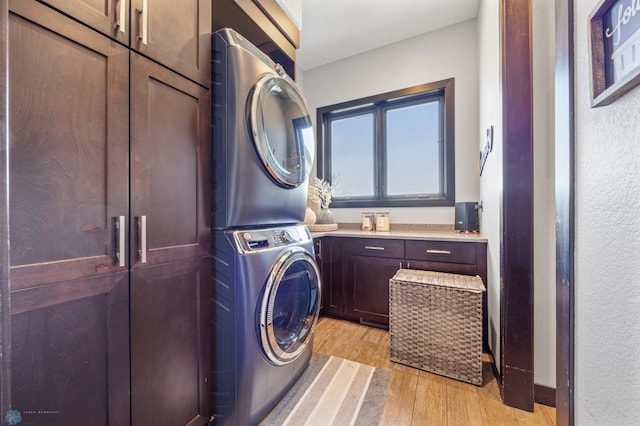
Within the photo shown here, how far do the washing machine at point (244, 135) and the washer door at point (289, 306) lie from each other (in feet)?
0.86

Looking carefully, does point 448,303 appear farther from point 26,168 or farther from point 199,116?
point 26,168

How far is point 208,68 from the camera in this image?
1134 millimetres

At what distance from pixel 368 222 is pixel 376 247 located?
527 millimetres

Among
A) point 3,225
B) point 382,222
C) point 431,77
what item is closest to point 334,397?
point 3,225

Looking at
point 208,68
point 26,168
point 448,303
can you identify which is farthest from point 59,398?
point 448,303

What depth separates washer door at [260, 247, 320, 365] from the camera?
1.19 meters

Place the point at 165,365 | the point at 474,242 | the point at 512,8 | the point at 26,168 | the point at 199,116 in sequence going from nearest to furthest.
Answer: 1. the point at 26,168
2. the point at 165,365
3. the point at 199,116
4. the point at 512,8
5. the point at 474,242

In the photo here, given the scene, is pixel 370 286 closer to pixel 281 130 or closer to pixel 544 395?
pixel 544 395

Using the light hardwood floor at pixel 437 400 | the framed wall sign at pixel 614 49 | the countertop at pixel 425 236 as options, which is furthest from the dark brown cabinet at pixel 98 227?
the countertop at pixel 425 236

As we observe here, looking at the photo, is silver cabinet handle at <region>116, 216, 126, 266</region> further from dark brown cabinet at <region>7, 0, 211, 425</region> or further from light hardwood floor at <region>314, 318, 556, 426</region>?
light hardwood floor at <region>314, 318, 556, 426</region>

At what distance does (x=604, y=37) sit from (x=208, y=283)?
4.44ft

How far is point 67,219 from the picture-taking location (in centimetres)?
70

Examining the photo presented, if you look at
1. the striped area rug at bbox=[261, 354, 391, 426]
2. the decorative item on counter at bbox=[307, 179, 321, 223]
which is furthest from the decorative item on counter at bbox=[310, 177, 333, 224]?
the striped area rug at bbox=[261, 354, 391, 426]

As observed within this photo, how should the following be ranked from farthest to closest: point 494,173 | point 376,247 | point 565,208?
point 376,247
point 494,173
point 565,208
